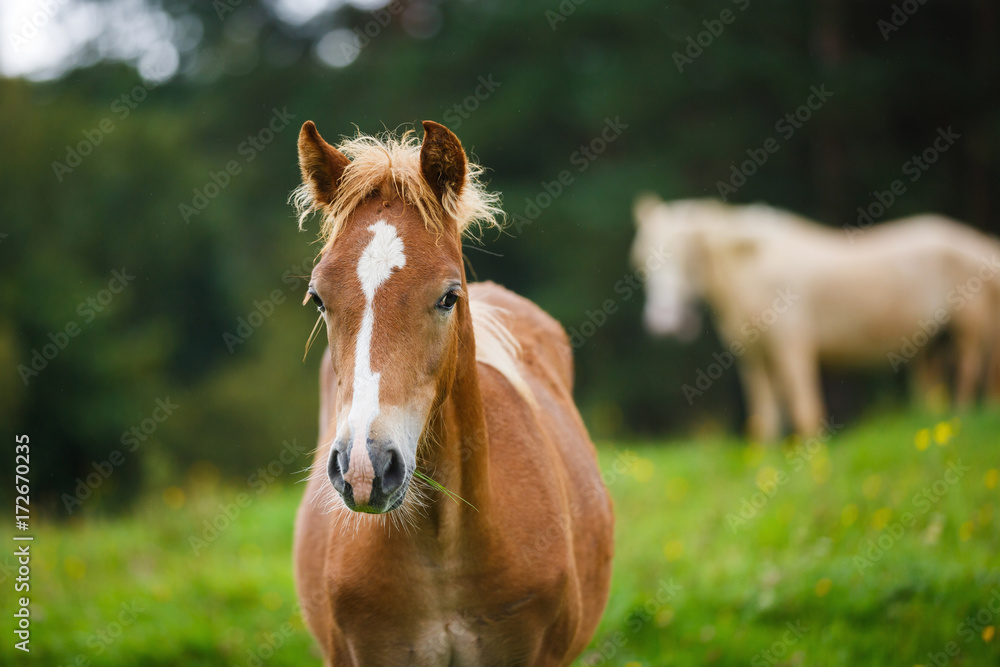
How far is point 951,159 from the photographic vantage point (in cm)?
1223

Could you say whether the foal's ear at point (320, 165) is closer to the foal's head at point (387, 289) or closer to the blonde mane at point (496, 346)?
the foal's head at point (387, 289)

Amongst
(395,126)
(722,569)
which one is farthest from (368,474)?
(395,126)

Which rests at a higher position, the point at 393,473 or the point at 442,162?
the point at 442,162

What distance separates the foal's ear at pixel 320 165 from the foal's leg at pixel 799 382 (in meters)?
6.59

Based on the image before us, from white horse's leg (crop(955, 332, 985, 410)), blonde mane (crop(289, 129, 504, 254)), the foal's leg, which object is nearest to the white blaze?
blonde mane (crop(289, 129, 504, 254))

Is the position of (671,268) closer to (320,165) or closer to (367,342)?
(320,165)

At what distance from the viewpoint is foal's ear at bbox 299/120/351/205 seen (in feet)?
8.03

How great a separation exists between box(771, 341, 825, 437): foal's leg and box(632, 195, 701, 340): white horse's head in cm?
108

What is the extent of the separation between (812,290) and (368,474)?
7.40 meters

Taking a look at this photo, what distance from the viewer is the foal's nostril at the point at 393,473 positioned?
1.94 m

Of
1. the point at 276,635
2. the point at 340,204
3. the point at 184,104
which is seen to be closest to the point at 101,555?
the point at 276,635

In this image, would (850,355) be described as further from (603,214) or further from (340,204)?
(340,204)

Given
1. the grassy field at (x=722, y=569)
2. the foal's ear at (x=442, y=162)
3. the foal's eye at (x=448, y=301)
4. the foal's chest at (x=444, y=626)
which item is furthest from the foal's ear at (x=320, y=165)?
the grassy field at (x=722, y=569)

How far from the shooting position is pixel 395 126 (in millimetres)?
12305
